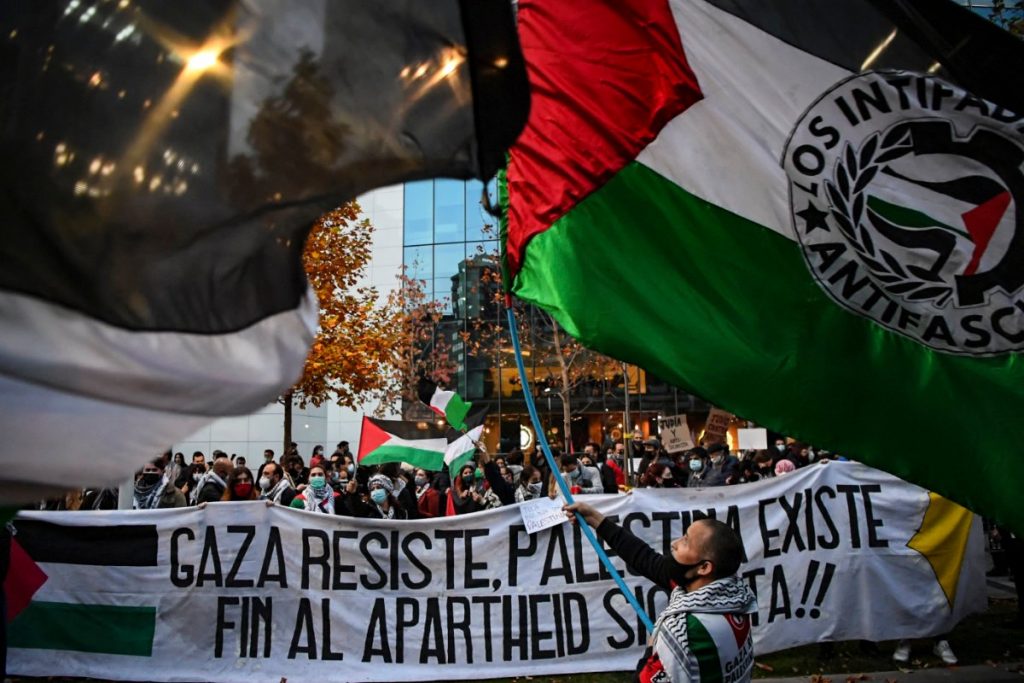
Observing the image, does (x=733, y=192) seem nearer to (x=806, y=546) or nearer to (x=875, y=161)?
(x=875, y=161)

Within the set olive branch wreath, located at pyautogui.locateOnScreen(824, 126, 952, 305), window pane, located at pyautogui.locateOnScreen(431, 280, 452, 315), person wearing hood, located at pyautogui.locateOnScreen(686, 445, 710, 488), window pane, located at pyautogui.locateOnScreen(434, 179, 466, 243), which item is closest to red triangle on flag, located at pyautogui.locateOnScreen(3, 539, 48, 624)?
olive branch wreath, located at pyautogui.locateOnScreen(824, 126, 952, 305)

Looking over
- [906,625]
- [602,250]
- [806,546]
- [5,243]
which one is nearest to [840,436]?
[602,250]

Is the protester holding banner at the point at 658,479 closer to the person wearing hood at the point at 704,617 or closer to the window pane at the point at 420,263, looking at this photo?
the person wearing hood at the point at 704,617

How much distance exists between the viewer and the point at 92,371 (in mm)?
1567

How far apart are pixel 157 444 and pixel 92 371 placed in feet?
0.71

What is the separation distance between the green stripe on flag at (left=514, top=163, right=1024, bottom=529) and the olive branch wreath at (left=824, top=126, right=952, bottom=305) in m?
0.22

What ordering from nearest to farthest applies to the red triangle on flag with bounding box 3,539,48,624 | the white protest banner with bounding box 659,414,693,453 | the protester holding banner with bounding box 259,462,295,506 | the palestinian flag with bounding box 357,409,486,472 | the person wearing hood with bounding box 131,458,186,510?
the red triangle on flag with bounding box 3,539,48,624 < the protester holding banner with bounding box 259,462,295,506 < the person wearing hood with bounding box 131,458,186,510 < the palestinian flag with bounding box 357,409,486,472 < the white protest banner with bounding box 659,414,693,453

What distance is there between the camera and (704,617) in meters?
2.95

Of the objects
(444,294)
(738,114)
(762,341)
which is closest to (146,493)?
(762,341)

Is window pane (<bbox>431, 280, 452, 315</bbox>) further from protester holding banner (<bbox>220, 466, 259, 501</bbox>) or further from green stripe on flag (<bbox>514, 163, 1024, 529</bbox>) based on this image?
green stripe on flag (<bbox>514, 163, 1024, 529</bbox>)

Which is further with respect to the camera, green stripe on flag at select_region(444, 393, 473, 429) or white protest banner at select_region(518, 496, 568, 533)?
green stripe on flag at select_region(444, 393, 473, 429)

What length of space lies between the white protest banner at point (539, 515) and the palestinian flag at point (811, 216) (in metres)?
3.79

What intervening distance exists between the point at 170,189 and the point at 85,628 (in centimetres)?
778

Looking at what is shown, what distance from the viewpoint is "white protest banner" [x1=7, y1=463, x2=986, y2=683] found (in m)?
7.57
